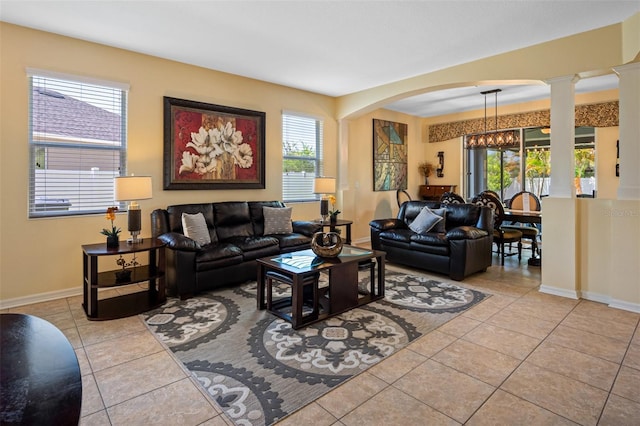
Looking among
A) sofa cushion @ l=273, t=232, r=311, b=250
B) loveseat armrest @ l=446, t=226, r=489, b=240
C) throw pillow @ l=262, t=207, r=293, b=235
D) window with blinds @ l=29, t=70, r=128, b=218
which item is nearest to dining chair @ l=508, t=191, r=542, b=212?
loveseat armrest @ l=446, t=226, r=489, b=240

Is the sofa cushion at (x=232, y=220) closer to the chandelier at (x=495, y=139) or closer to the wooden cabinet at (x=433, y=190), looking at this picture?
the chandelier at (x=495, y=139)

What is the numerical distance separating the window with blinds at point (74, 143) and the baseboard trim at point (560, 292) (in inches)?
200

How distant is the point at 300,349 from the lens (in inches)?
101

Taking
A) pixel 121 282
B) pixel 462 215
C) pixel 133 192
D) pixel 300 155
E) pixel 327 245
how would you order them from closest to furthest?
pixel 121 282 < pixel 327 245 < pixel 133 192 < pixel 462 215 < pixel 300 155

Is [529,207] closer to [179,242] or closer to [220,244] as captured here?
[220,244]

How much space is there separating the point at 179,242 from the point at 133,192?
67 cm

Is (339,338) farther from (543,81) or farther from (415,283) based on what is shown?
(543,81)

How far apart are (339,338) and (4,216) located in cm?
347

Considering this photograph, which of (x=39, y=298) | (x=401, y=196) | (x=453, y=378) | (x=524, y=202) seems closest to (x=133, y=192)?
(x=39, y=298)

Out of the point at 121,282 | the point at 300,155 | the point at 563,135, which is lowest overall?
the point at 121,282

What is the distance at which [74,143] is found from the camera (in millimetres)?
3754

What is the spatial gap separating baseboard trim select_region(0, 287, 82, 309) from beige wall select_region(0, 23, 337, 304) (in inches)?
0.9

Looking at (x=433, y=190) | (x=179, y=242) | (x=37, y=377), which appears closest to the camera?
(x=37, y=377)

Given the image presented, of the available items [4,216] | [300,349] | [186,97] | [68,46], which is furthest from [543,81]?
[4,216]
